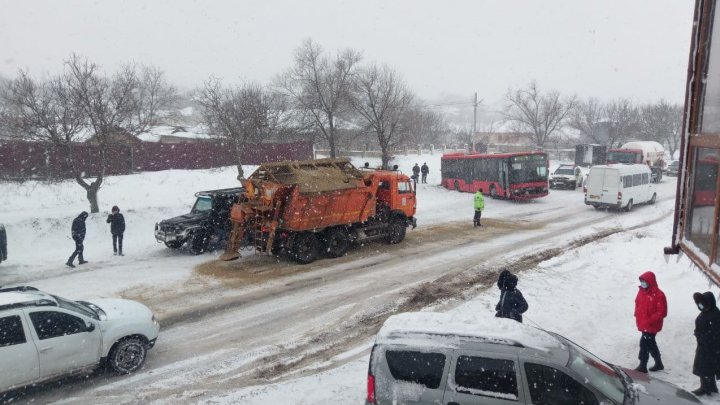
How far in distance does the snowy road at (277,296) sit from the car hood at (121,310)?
0.84 m

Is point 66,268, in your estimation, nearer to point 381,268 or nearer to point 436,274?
point 381,268

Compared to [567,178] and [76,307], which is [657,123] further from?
[76,307]

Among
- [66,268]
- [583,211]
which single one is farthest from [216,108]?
[583,211]

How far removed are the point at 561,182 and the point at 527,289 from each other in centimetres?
2404

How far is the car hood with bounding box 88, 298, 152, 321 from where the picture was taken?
27.2 feet

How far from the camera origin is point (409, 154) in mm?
51812

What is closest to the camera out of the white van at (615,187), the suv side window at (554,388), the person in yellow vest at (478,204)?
the suv side window at (554,388)

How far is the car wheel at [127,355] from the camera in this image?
7.98m

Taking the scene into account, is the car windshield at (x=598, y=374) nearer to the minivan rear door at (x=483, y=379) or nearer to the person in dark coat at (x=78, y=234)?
the minivan rear door at (x=483, y=379)

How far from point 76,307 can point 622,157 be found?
43.9 m

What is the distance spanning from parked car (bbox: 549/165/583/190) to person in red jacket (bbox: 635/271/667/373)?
27.4 meters

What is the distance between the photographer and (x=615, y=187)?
2412 cm

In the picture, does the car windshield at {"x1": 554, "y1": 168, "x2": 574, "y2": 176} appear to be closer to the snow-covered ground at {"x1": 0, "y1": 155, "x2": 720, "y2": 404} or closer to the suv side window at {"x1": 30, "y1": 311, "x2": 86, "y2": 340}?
the snow-covered ground at {"x1": 0, "y1": 155, "x2": 720, "y2": 404}

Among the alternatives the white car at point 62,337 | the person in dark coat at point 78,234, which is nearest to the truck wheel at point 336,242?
the person in dark coat at point 78,234
